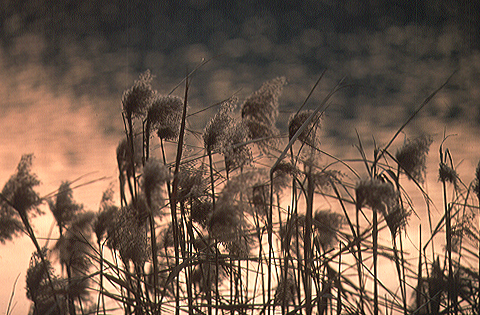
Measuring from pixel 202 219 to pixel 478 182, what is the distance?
0.47m

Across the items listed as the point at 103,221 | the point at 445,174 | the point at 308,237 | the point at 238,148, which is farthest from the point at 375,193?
the point at 103,221

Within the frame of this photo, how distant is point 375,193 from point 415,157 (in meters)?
0.31

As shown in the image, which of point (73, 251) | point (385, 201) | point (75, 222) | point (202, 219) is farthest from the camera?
point (75, 222)

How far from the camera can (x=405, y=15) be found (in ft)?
4.64

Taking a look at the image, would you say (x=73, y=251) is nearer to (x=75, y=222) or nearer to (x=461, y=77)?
(x=75, y=222)

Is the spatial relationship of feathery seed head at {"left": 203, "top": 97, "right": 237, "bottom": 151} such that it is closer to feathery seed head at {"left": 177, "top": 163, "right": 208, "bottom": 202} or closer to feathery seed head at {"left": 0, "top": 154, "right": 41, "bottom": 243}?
feathery seed head at {"left": 177, "top": 163, "right": 208, "bottom": 202}

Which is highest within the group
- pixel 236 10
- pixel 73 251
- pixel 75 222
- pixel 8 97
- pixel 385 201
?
pixel 236 10

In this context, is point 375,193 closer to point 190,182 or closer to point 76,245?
point 190,182

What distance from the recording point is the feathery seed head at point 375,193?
1.49 ft

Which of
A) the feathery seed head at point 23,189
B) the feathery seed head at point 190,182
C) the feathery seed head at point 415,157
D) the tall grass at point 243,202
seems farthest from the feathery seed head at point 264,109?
the feathery seed head at point 23,189

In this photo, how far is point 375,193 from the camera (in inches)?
17.9

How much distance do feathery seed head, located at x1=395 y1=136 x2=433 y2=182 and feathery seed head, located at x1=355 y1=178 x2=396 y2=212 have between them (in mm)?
275

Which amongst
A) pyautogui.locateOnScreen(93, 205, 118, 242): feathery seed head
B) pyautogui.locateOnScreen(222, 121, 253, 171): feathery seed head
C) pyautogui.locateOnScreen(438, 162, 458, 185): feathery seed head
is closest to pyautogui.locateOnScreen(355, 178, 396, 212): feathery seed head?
pyautogui.locateOnScreen(222, 121, 253, 171): feathery seed head

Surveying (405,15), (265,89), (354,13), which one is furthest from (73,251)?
(405,15)
